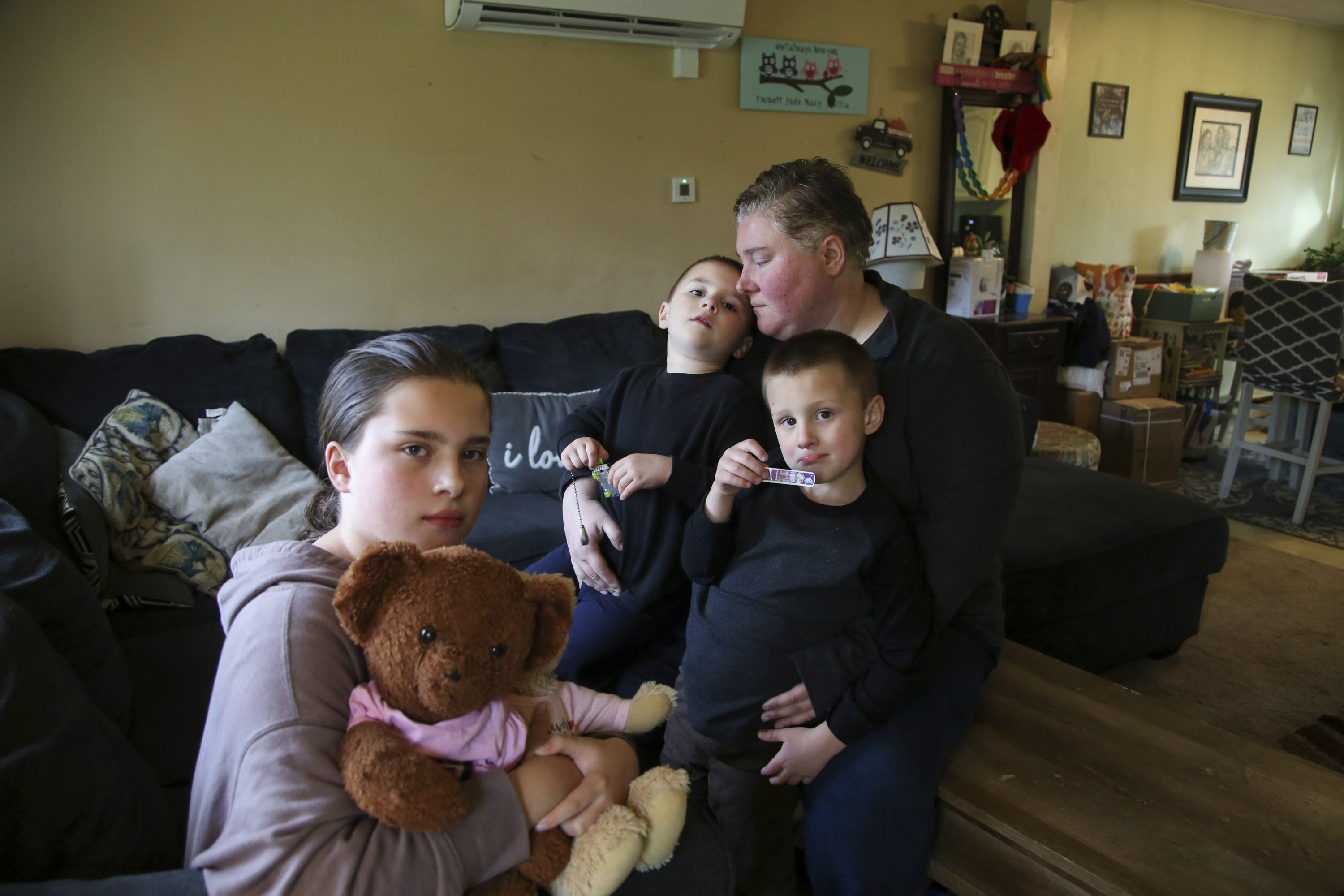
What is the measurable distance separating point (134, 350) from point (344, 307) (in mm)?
662

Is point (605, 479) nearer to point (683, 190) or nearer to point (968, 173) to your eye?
point (683, 190)

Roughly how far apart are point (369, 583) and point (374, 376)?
0.84ft

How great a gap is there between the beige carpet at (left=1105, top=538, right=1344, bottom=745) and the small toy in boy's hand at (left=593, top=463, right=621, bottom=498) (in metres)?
1.46

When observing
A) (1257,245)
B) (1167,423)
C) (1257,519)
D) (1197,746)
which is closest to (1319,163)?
Result: (1257,245)

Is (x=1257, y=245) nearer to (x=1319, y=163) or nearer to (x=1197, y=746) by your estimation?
(x=1319, y=163)

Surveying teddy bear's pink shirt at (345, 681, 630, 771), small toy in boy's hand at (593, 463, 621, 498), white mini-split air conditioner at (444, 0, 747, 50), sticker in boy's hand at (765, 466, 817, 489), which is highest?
white mini-split air conditioner at (444, 0, 747, 50)

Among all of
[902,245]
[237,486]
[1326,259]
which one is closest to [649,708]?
[237,486]

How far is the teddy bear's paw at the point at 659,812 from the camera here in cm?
76

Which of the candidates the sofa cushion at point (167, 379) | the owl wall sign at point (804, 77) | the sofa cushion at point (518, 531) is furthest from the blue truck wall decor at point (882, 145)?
the sofa cushion at point (167, 379)

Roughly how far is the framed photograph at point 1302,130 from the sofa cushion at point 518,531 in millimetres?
6253

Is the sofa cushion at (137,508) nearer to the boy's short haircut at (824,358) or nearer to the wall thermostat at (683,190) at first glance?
the boy's short haircut at (824,358)

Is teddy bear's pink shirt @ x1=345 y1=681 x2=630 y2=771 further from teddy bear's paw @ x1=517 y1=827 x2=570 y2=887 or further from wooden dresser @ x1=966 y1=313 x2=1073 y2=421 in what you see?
wooden dresser @ x1=966 y1=313 x2=1073 y2=421

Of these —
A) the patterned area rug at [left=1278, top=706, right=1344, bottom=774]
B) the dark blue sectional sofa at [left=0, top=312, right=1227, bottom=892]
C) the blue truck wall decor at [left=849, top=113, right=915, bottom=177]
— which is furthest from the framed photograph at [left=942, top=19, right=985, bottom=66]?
the patterned area rug at [left=1278, top=706, right=1344, bottom=774]

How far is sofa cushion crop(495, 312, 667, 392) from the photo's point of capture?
9.11 ft
